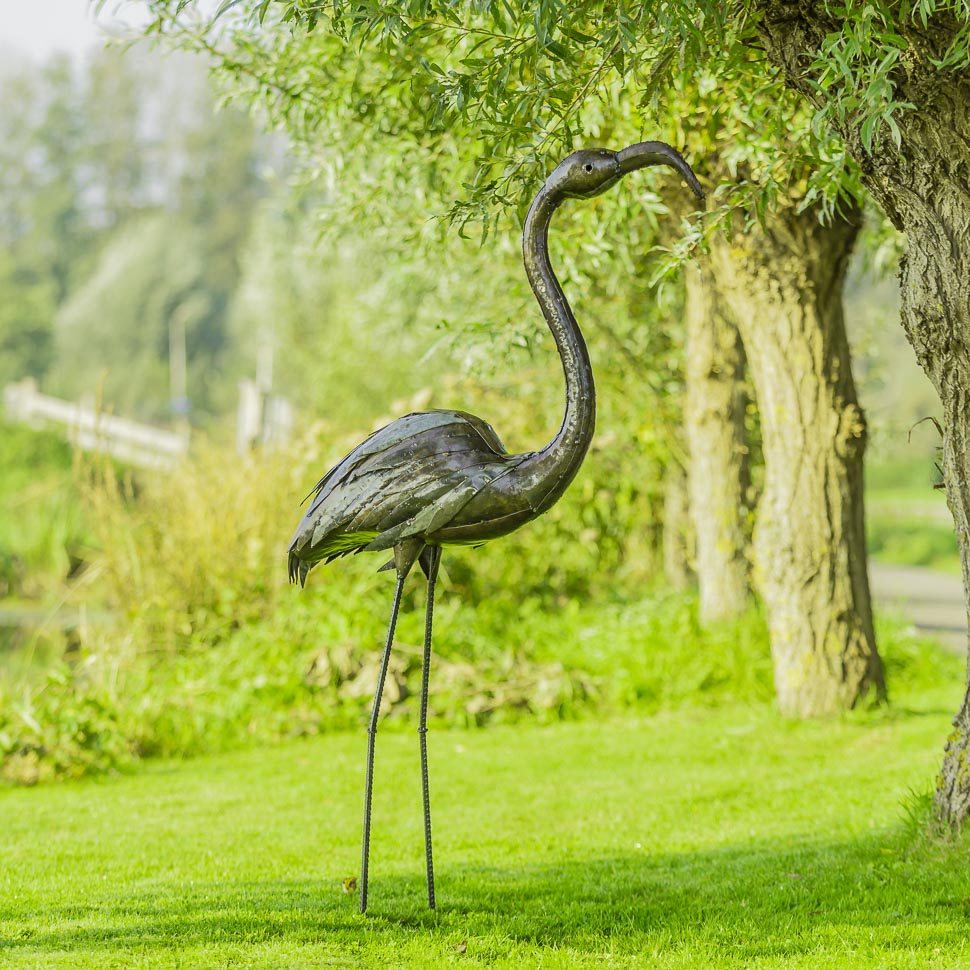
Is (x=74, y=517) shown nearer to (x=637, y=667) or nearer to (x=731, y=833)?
(x=637, y=667)

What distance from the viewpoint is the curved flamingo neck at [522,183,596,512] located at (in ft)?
13.0

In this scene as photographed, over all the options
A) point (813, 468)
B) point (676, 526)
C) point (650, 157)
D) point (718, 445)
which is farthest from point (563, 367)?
point (676, 526)

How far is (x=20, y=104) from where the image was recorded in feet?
221

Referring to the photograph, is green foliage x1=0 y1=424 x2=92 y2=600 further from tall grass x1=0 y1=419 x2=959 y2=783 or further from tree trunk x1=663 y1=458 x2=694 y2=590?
tree trunk x1=663 y1=458 x2=694 y2=590

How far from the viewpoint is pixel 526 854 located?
5.30 metres

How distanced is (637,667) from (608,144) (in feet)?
11.9

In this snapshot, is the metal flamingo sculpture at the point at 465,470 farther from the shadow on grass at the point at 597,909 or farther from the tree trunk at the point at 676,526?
the tree trunk at the point at 676,526

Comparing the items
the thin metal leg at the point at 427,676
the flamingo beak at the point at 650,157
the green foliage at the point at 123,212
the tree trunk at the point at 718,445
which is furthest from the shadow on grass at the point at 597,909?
the green foliage at the point at 123,212

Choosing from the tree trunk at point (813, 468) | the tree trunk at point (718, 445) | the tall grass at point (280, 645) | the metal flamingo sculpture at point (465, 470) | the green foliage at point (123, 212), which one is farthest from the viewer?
the green foliage at point (123, 212)

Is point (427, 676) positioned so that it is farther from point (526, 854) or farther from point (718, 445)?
point (718, 445)

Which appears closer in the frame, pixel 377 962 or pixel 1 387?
pixel 377 962

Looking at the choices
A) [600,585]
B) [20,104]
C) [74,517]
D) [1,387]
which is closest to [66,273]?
[20,104]

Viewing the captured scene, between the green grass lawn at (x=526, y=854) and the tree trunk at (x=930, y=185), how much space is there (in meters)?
1.43

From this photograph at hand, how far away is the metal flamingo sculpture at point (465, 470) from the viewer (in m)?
4.00
